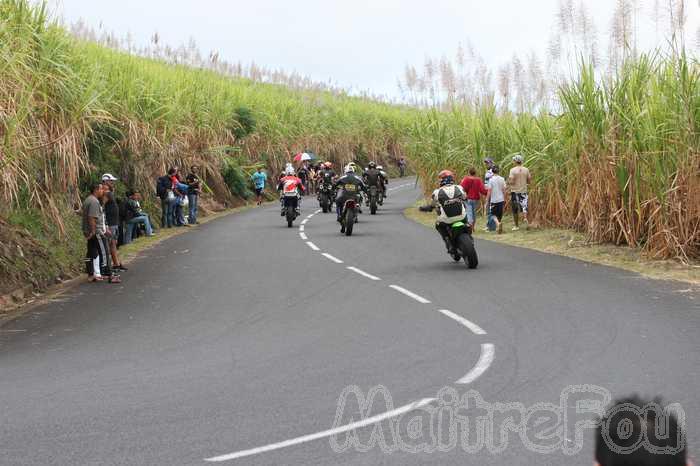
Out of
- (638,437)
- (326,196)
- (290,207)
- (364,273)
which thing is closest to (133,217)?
(290,207)

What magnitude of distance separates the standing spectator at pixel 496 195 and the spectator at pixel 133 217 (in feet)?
30.1

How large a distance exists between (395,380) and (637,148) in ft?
38.5

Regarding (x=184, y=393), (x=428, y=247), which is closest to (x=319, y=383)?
(x=184, y=393)

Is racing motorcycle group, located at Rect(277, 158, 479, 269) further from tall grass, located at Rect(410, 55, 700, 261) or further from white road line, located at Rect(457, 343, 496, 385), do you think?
white road line, located at Rect(457, 343, 496, 385)

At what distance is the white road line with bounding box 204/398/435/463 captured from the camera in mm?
5835

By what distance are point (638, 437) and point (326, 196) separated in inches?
1339

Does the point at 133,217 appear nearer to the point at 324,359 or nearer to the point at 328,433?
the point at 324,359

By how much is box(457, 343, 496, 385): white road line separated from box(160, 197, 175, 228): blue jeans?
21.0 m

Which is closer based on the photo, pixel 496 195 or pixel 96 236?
pixel 96 236

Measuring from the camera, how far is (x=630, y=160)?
18156 mm

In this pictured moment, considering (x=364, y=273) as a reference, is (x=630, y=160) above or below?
above

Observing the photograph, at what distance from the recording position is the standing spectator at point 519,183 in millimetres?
24125

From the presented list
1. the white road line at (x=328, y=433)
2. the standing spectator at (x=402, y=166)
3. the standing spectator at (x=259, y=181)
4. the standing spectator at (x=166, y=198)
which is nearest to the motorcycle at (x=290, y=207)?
the standing spectator at (x=166, y=198)

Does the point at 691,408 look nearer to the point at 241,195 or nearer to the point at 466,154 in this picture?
the point at 466,154
